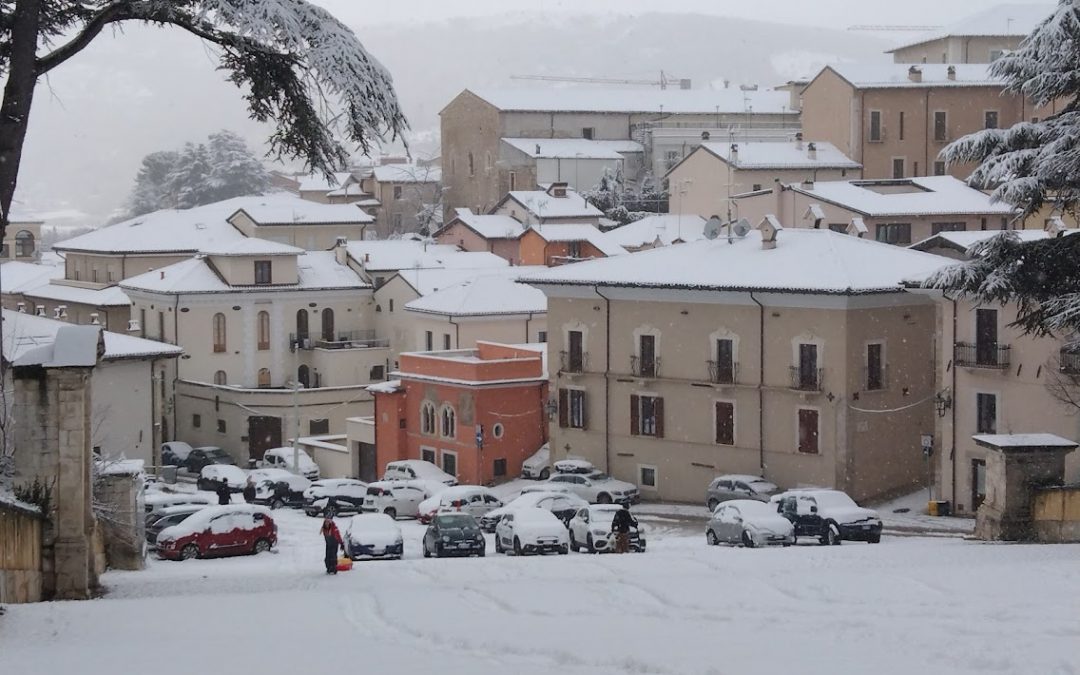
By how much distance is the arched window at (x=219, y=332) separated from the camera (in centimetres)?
6438

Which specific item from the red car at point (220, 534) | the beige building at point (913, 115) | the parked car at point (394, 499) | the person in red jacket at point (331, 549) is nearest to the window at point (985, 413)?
the parked car at point (394, 499)

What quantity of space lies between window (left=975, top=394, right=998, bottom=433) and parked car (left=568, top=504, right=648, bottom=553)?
1039 cm

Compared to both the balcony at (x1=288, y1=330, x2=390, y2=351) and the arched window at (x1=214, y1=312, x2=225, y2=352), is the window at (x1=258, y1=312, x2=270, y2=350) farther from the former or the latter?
the arched window at (x1=214, y1=312, x2=225, y2=352)

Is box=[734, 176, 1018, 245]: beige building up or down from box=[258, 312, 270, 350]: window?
up

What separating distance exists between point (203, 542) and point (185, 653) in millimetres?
16616

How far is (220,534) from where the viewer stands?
30.4 meters

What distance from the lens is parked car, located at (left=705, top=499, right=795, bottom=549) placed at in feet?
98.4

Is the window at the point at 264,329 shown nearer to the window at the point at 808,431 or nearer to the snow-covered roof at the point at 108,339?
the snow-covered roof at the point at 108,339

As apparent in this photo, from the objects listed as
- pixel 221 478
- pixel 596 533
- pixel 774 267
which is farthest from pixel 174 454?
pixel 596 533

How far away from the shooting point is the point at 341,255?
234 feet

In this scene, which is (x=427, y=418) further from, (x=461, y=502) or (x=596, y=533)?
(x=596, y=533)

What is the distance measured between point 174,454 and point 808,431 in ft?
81.8

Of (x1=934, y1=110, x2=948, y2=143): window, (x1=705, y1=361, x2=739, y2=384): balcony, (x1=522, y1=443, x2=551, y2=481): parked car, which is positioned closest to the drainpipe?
(x1=705, y1=361, x2=739, y2=384): balcony

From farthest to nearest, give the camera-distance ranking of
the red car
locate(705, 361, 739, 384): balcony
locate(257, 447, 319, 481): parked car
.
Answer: locate(257, 447, 319, 481): parked car < locate(705, 361, 739, 384): balcony < the red car
